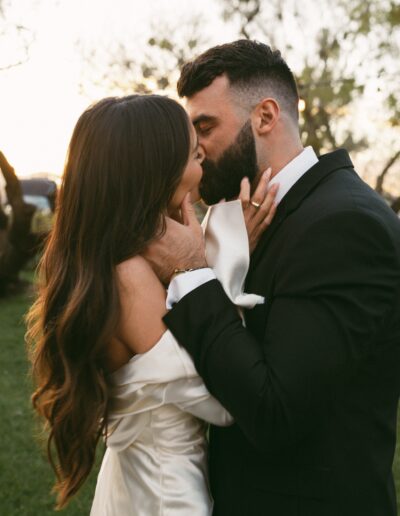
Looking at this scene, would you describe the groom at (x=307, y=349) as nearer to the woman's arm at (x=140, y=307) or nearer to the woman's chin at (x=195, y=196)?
the woman's arm at (x=140, y=307)

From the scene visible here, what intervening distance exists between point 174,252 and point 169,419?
1.77 feet

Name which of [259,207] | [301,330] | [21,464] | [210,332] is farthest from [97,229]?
[21,464]

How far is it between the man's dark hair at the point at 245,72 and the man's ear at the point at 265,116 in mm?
49

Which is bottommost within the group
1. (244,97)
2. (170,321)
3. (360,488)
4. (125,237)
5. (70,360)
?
(360,488)

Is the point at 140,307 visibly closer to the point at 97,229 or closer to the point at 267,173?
the point at 97,229

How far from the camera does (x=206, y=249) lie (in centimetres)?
245

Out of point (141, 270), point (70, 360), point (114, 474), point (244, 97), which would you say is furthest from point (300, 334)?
point (244, 97)

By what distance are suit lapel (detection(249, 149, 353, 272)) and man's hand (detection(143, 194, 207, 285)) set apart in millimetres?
223

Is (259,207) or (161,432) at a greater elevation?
(259,207)

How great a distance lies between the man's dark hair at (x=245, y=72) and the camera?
2791 millimetres

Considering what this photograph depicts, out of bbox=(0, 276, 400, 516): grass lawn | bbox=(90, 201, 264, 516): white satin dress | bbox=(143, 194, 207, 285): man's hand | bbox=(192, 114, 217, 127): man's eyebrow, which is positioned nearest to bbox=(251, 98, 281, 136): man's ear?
bbox=(192, 114, 217, 127): man's eyebrow

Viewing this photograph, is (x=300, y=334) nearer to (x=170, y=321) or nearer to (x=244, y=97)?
(x=170, y=321)

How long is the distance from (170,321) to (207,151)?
86 centimetres

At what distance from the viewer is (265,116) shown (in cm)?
276
